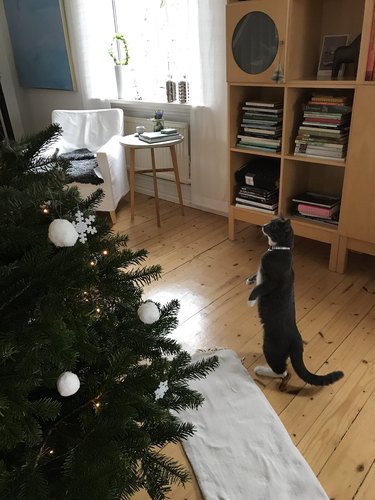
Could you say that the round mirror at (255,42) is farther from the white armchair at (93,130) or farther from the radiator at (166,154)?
the white armchair at (93,130)

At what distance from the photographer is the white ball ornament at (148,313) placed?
32.4 inches

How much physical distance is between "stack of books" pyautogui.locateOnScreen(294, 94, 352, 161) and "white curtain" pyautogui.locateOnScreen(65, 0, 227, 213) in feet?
2.47

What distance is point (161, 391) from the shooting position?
86 centimetres

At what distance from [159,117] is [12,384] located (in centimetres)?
257

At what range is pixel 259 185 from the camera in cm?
242

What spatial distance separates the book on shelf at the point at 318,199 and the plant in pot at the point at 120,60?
6.00 ft

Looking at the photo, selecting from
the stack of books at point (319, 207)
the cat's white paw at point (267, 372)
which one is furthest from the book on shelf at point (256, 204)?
the cat's white paw at point (267, 372)

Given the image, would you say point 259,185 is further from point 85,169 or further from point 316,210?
point 85,169

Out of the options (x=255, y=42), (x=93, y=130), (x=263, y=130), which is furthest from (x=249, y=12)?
(x=93, y=130)

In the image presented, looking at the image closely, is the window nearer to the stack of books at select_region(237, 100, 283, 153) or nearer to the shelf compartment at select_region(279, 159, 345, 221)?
the stack of books at select_region(237, 100, 283, 153)

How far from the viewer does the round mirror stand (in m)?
2.06

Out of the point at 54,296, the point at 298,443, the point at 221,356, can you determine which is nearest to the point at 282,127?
the point at 221,356

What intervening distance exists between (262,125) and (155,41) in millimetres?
1415

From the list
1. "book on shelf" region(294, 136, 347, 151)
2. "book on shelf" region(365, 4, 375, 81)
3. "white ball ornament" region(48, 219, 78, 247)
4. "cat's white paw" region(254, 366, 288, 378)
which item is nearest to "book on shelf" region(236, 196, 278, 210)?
"book on shelf" region(294, 136, 347, 151)
